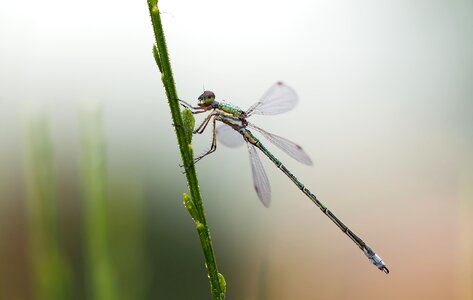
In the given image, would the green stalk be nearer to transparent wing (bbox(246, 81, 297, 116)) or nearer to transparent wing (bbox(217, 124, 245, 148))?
transparent wing (bbox(217, 124, 245, 148))

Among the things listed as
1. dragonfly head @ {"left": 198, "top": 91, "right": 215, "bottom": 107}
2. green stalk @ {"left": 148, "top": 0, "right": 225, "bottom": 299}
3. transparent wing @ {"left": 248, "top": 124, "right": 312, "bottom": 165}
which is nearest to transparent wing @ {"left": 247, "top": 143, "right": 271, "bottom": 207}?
transparent wing @ {"left": 248, "top": 124, "right": 312, "bottom": 165}

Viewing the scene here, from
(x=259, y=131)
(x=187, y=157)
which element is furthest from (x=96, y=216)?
(x=259, y=131)

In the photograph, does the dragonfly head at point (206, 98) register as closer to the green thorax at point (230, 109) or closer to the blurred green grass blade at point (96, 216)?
the green thorax at point (230, 109)

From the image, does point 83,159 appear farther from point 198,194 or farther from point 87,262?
point 198,194

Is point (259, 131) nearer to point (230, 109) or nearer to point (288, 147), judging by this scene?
point (288, 147)

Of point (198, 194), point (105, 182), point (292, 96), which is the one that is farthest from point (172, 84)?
point (292, 96)

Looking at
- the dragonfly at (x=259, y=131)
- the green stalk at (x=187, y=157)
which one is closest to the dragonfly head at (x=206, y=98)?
the dragonfly at (x=259, y=131)
